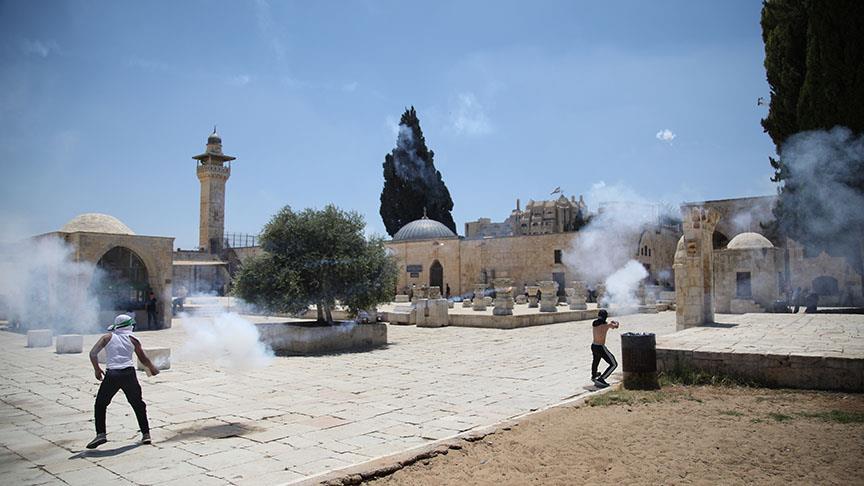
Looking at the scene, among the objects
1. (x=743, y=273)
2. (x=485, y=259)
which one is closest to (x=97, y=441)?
(x=743, y=273)

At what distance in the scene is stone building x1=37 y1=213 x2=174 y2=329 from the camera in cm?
1944

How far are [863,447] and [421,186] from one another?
1826 inches

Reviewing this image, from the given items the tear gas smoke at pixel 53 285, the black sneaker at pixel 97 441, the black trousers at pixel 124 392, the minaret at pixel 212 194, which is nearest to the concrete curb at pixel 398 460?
the black trousers at pixel 124 392

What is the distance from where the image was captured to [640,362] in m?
7.66

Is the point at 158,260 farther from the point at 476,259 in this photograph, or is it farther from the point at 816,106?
the point at 816,106

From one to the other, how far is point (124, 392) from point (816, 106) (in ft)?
76.6

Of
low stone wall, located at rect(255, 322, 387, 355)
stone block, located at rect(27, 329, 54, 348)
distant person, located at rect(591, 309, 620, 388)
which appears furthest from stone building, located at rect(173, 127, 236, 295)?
distant person, located at rect(591, 309, 620, 388)

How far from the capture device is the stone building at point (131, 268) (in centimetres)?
1944

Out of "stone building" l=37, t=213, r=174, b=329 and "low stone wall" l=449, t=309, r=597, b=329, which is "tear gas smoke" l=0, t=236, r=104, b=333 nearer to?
"stone building" l=37, t=213, r=174, b=329

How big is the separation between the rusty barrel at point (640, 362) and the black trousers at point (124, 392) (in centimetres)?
602

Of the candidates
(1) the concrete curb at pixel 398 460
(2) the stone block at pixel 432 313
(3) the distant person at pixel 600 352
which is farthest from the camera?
(2) the stone block at pixel 432 313

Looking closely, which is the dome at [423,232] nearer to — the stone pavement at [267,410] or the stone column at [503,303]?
the stone column at [503,303]

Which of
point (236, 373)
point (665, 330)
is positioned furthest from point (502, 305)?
point (236, 373)

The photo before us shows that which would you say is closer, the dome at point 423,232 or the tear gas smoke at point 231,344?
the tear gas smoke at point 231,344
